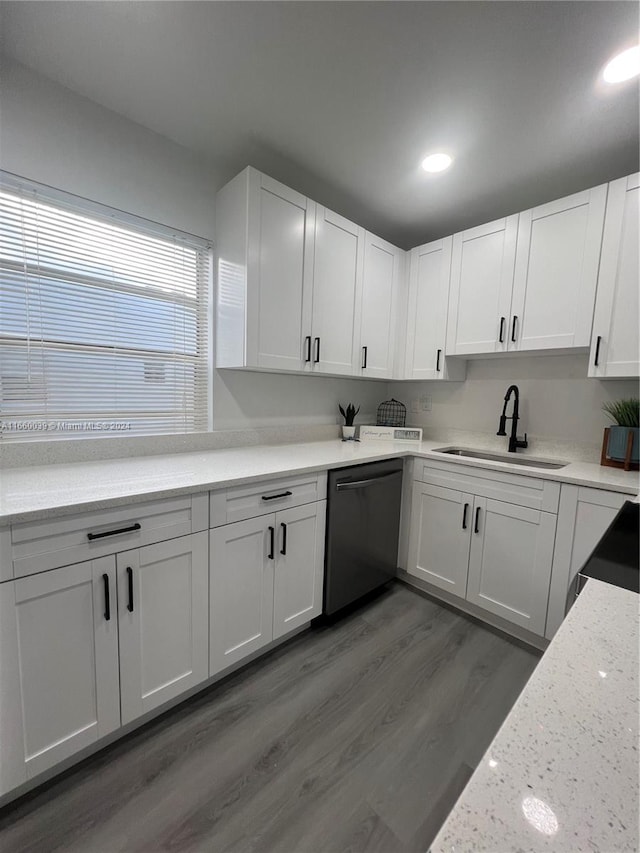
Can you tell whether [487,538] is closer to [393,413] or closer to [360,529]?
[360,529]

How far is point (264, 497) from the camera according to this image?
156 cm

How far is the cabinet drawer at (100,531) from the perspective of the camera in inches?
40.0

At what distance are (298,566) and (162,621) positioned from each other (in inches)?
25.6

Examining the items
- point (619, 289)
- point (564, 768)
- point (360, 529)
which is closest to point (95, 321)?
point (360, 529)

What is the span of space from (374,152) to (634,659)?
2.19m

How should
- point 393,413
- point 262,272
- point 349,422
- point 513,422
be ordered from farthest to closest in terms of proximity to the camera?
point 393,413, point 349,422, point 513,422, point 262,272

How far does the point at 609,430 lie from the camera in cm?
193

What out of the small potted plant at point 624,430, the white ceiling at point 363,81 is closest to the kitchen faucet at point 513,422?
the small potted plant at point 624,430

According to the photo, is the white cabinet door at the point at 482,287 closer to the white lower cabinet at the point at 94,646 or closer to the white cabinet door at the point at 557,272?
the white cabinet door at the point at 557,272

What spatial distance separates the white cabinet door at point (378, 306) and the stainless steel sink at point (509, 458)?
75 centimetres

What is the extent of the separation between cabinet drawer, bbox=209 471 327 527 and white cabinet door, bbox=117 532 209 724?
13 centimetres

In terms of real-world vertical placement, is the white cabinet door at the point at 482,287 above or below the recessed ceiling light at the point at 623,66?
below

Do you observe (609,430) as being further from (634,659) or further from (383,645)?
(634,659)

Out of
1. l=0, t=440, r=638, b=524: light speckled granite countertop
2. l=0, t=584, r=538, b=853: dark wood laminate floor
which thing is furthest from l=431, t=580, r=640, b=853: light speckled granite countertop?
l=0, t=440, r=638, b=524: light speckled granite countertop
